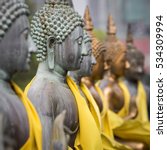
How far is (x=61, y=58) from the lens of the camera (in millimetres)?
4191

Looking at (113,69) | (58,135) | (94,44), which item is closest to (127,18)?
(113,69)

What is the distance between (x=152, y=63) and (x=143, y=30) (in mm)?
6707

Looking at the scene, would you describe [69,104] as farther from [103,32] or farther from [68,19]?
[103,32]

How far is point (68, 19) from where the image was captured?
13.7 feet

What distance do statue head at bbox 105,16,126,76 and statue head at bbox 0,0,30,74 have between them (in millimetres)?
3640

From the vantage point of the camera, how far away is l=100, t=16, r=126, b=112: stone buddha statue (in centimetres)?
711

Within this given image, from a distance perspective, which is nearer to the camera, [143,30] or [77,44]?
[77,44]

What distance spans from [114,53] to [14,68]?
13.4 ft

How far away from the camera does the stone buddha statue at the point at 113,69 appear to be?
7109 millimetres

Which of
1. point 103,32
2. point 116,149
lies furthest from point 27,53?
point 103,32

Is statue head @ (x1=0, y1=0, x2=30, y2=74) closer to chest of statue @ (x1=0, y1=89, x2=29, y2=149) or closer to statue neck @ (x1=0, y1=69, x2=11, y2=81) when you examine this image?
statue neck @ (x1=0, y1=69, x2=11, y2=81)

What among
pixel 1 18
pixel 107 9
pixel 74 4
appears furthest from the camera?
pixel 107 9

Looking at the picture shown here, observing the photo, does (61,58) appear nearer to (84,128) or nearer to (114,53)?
(84,128)

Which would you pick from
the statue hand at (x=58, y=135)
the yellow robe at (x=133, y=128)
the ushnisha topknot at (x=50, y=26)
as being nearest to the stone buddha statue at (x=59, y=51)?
the ushnisha topknot at (x=50, y=26)
